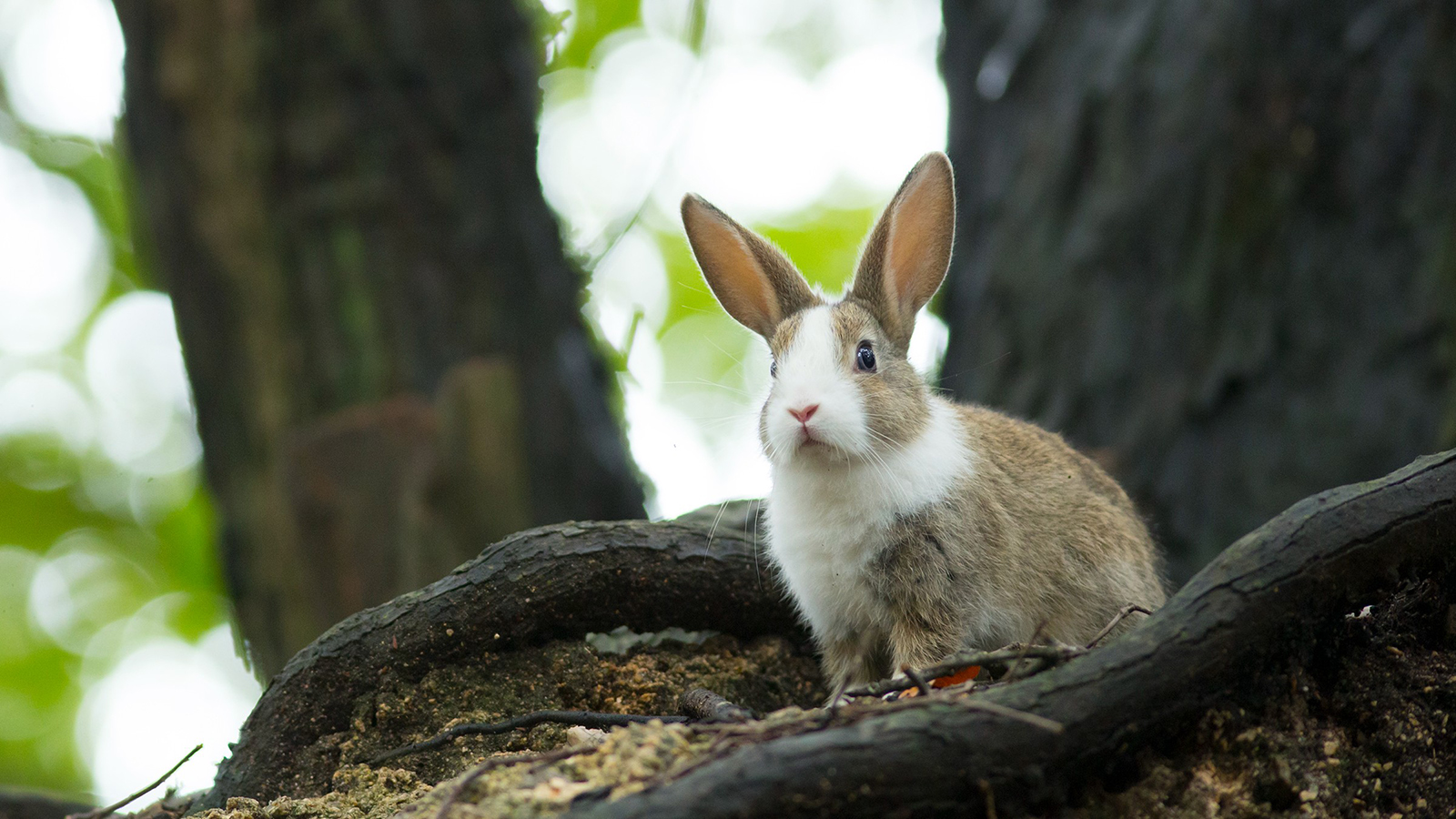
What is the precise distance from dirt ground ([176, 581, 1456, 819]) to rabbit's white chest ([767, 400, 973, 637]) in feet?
3.46

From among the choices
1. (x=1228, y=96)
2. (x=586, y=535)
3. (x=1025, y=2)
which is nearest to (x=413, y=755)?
(x=586, y=535)

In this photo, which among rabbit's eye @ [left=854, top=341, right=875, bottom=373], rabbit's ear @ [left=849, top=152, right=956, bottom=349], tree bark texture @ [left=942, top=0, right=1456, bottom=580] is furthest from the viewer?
tree bark texture @ [left=942, top=0, right=1456, bottom=580]

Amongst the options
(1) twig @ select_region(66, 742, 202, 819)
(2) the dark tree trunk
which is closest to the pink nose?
(1) twig @ select_region(66, 742, 202, 819)

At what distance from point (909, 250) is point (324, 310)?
3478 millimetres

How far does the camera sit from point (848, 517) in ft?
14.3

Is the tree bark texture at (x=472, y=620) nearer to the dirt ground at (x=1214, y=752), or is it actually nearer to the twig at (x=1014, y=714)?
the dirt ground at (x=1214, y=752)

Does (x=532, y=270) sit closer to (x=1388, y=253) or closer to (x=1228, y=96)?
(x=1228, y=96)

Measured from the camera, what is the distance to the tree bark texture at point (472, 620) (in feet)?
12.8

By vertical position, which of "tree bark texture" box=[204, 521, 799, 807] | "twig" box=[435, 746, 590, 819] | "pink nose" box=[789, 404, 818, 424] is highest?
"pink nose" box=[789, 404, 818, 424]

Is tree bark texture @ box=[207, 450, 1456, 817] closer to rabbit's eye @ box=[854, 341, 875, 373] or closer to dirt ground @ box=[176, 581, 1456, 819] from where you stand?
dirt ground @ box=[176, 581, 1456, 819]

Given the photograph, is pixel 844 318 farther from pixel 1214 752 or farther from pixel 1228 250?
pixel 1228 250

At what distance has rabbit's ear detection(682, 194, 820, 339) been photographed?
16.4 ft

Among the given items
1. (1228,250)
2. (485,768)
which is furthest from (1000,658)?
(1228,250)

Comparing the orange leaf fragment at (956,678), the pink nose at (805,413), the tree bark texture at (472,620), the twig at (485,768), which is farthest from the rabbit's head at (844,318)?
the twig at (485,768)
